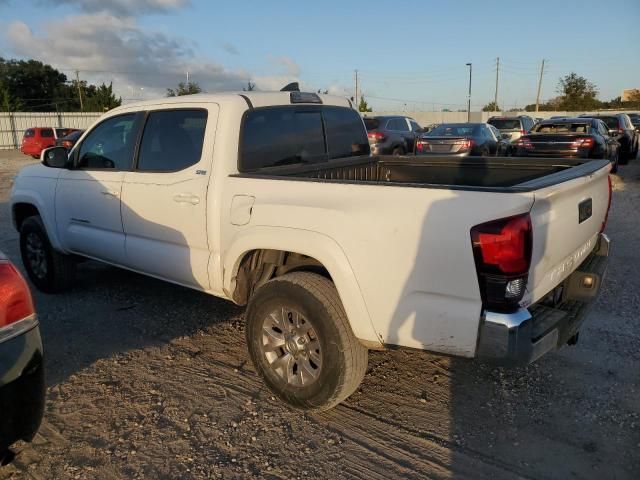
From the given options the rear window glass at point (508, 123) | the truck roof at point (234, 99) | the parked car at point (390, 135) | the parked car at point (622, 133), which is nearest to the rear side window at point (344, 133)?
the truck roof at point (234, 99)

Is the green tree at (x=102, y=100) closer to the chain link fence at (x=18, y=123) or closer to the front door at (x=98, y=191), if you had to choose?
the chain link fence at (x=18, y=123)

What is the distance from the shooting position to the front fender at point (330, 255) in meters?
2.76

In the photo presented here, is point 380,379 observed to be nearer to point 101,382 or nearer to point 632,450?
point 632,450

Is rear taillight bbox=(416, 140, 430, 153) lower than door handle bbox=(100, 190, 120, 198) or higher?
lower

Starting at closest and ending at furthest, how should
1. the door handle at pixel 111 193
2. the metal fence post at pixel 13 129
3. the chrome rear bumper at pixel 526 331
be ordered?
A: the chrome rear bumper at pixel 526 331 < the door handle at pixel 111 193 < the metal fence post at pixel 13 129

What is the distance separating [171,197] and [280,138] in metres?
0.92

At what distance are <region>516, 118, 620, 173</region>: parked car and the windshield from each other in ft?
5.20

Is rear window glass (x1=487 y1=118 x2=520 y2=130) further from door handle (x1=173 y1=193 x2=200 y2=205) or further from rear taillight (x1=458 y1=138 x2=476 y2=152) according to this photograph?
door handle (x1=173 y1=193 x2=200 y2=205)

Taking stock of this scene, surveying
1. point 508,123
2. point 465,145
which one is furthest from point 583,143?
point 508,123

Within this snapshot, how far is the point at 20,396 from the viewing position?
2.33 m

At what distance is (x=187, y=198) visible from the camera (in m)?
3.62

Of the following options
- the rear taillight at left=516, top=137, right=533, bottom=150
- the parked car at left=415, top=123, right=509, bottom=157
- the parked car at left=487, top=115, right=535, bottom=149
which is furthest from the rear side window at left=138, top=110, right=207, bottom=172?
the parked car at left=487, top=115, right=535, bottom=149

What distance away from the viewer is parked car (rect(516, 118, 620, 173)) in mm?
12031

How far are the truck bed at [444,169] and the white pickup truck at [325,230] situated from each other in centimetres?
1
